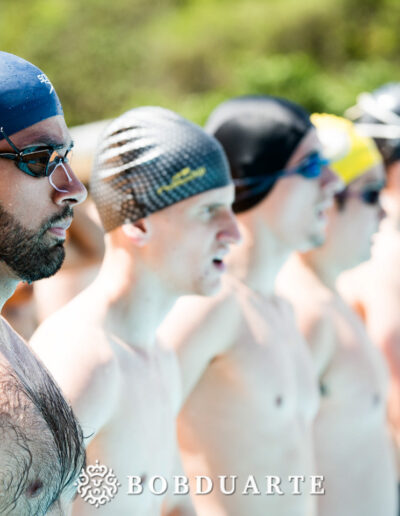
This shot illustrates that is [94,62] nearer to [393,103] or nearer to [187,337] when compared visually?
[393,103]

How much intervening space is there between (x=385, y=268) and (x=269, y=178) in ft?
6.41

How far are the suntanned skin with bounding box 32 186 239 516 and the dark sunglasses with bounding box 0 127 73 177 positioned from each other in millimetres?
898

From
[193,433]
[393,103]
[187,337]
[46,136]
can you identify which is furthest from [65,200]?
[393,103]

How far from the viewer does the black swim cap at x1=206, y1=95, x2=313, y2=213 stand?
4.91m

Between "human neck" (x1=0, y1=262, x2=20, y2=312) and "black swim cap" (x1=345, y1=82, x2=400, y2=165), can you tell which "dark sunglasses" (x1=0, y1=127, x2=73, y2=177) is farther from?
"black swim cap" (x1=345, y1=82, x2=400, y2=165)

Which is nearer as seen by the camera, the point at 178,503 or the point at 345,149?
the point at 178,503

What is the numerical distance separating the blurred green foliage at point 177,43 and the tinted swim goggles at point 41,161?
2027cm

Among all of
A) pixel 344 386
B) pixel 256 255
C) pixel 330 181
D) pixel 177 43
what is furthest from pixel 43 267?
pixel 177 43

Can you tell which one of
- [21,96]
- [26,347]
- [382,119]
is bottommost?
[382,119]

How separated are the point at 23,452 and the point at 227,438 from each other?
2.19 meters

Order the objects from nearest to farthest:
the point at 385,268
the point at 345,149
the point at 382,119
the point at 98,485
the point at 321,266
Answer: the point at 98,485 < the point at 345,149 < the point at 321,266 < the point at 385,268 < the point at 382,119

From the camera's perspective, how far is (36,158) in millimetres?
2590

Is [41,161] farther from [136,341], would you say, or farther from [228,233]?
[228,233]

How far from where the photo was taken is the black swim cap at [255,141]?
4914 mm
